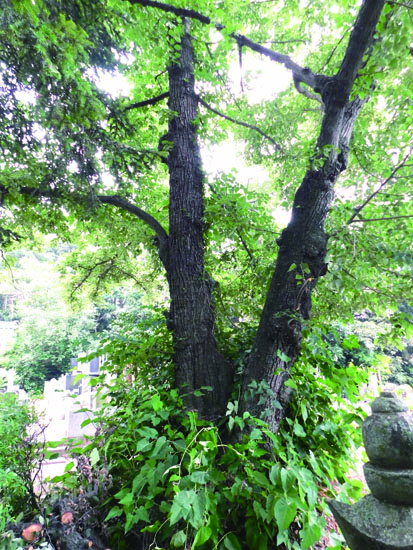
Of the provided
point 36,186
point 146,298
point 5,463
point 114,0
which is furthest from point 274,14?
point 5,463

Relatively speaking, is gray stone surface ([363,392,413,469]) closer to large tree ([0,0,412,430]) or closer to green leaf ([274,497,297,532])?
green leaf ([274,497,297,532])

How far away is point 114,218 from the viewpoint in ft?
11.5

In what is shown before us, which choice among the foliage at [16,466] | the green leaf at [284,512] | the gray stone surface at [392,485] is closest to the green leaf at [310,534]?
the green leaf at [284,512]

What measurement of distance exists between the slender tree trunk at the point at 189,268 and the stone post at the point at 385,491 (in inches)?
45.7

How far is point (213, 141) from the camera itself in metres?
4.01

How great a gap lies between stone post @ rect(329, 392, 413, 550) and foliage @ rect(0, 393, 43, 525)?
1.43m

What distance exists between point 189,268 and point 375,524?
6.44 feet

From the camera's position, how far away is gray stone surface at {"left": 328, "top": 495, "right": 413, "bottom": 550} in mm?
898

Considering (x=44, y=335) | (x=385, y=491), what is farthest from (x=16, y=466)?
(x=44, y=335)

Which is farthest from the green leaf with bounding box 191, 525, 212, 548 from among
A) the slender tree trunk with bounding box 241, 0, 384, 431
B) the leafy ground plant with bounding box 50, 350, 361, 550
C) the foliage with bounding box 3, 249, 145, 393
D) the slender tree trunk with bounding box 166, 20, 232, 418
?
the foliage with bounding box 3, 249, 145, 393

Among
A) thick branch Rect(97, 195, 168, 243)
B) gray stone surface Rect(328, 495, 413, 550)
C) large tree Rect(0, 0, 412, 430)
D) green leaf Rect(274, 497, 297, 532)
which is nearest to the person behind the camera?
gray stone surface Rect(328, 495, 413, 550)

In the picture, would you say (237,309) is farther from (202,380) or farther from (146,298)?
(146,298)

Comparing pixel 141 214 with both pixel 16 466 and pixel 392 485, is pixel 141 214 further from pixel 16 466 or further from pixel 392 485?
pixel 392 485

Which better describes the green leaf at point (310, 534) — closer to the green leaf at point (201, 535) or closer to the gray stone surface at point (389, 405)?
the green leaf at point (201, 535)
